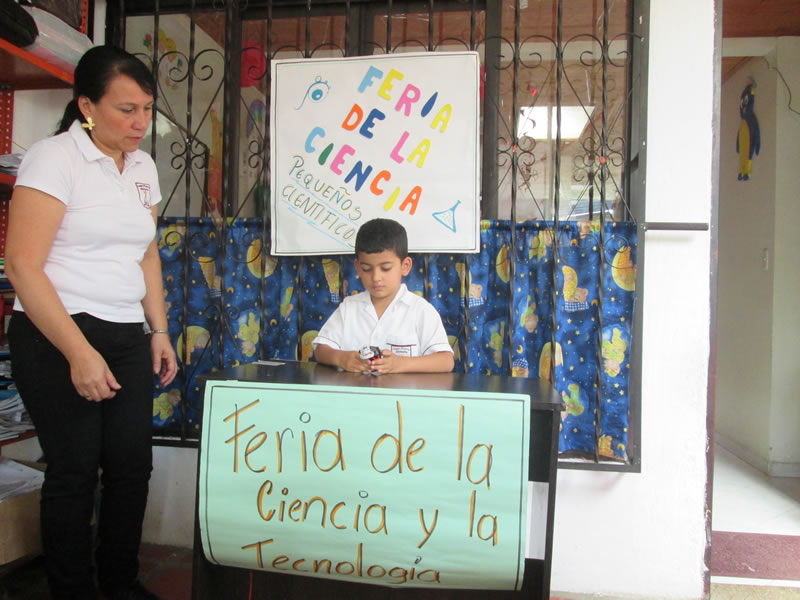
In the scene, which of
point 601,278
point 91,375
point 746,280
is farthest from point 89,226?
point 746,280

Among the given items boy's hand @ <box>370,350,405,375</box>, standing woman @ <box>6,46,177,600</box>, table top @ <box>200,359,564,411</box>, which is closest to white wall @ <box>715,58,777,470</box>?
table top @ <box>200,359,564,411</box>

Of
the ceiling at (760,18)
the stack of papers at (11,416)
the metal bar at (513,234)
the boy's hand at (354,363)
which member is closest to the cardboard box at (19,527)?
the stack of papers at (11,416)

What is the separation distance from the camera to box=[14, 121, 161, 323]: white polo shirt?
1.28 m

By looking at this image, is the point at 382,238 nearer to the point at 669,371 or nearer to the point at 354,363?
the point at 354,363

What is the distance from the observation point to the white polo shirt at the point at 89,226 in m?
1.28

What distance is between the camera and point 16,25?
158 cm

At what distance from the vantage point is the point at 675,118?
1812 mm

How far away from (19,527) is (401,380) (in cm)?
122

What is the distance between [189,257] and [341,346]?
A: 2.43 ft

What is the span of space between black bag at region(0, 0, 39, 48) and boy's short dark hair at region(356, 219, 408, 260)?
1.15 meters

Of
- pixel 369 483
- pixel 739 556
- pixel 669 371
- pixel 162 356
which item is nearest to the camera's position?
pixel 369 483

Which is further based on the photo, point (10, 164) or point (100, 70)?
point (10, 164)

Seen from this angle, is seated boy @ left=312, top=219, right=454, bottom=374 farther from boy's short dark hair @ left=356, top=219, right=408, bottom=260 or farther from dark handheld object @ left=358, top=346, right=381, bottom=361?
dark handheld object @ left=358, top=346, right=381, bottom=361

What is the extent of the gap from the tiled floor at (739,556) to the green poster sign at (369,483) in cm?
74
